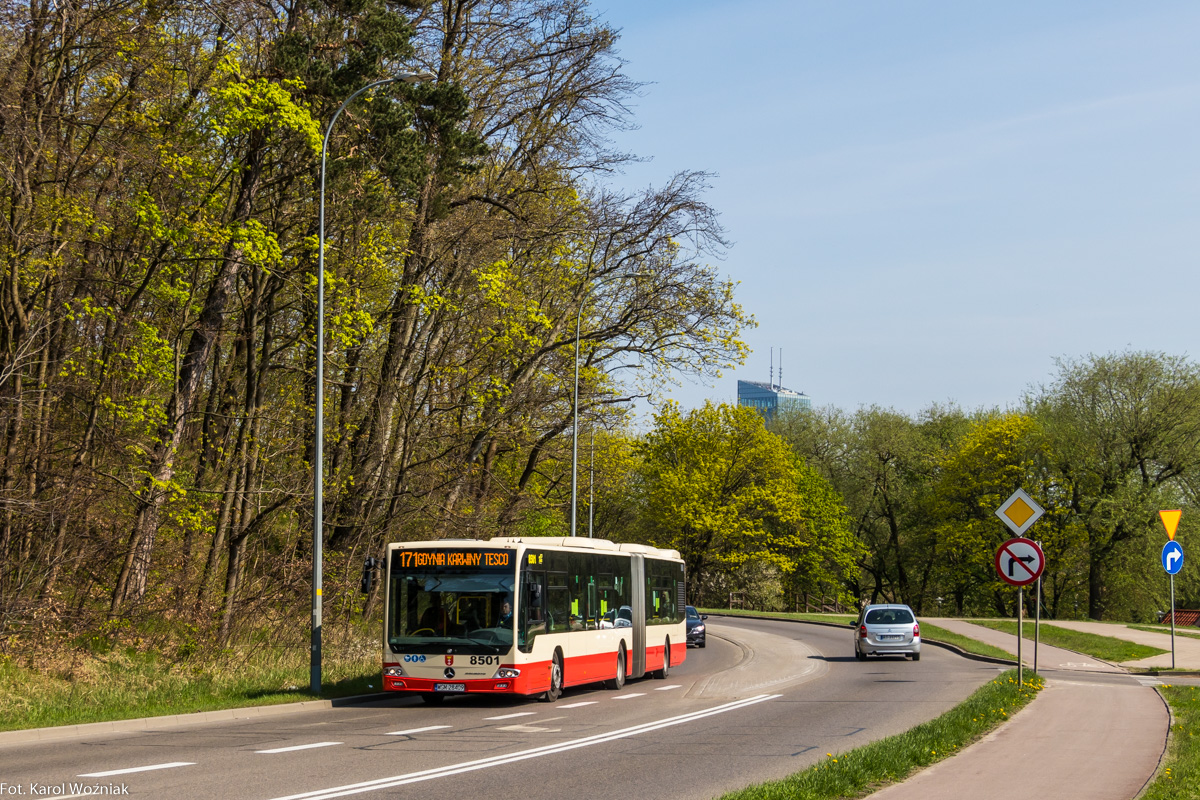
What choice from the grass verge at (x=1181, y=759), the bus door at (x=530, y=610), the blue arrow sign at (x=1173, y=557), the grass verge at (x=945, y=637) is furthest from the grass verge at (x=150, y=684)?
the grass verge at (x=945, y=637)

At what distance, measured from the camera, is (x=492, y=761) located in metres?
12.3

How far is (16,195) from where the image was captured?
18969mm

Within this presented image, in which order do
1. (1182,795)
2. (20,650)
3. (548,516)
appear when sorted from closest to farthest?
(1182,795)
(20,650)
(548,516)

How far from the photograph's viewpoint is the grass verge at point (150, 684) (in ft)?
52.0

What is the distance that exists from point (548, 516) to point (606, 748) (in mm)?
29113

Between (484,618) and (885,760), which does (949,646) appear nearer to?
(484,618)

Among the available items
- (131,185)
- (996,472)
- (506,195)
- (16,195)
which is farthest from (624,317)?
(996,472)

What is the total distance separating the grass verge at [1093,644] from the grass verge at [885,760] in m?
17.7

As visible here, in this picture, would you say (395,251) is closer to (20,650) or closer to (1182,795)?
(20,650)

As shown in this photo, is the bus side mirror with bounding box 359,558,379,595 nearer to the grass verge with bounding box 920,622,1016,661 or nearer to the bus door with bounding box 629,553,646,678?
the bus door with bounding box 629,553,646,678

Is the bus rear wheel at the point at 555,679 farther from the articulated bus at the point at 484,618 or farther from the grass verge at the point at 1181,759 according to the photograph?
the grass verge at the point at 1181,759

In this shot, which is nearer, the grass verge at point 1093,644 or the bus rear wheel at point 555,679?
the bus rear wheel at point 555,679

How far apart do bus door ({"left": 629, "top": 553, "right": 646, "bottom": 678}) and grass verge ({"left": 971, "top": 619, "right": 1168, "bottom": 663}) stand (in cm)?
1334

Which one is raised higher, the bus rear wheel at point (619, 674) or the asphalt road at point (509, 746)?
the asphalt road at point (509, 746)
